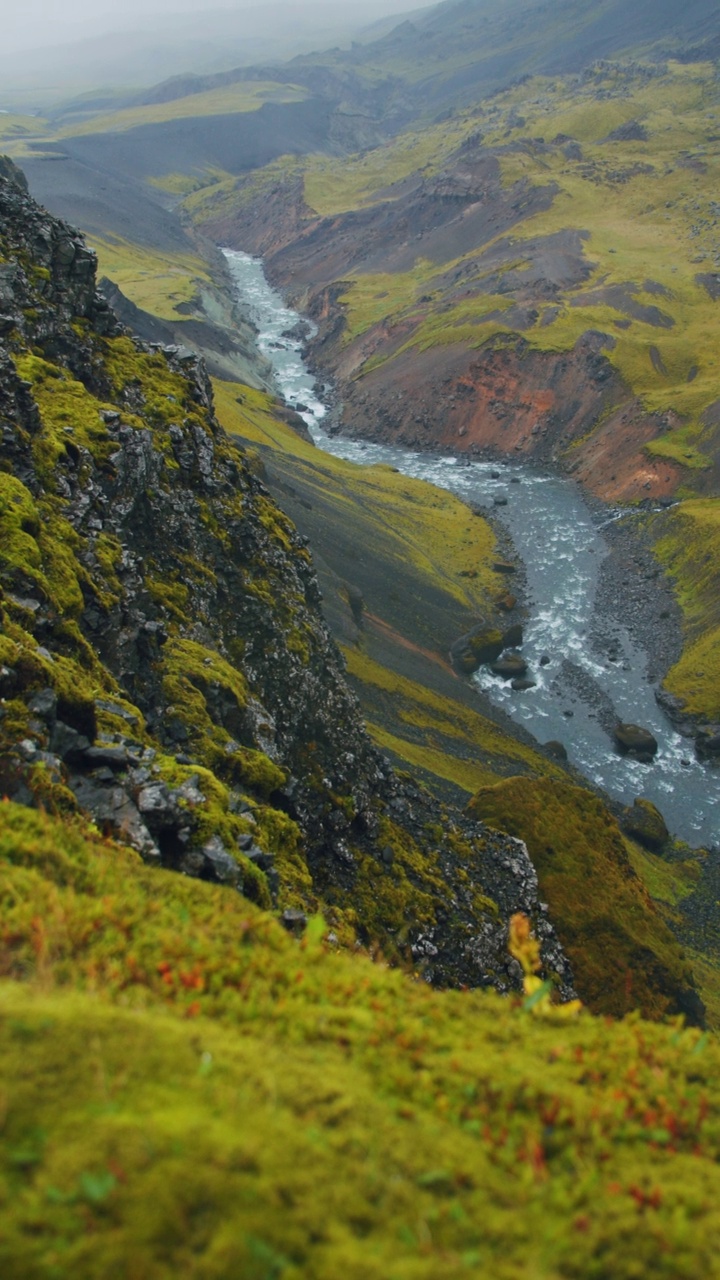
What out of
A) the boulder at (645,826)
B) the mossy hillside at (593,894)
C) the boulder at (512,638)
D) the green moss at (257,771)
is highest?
the green moss at (257,771)

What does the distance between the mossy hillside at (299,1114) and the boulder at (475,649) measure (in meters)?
48.3

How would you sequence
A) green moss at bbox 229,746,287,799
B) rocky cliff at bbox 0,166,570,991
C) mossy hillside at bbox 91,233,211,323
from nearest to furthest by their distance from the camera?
rocky cliff at bbox 0,166,570,991 → green moss at bbox 229,746,287,799 → mossy hillside at bbox 91,233,211,323

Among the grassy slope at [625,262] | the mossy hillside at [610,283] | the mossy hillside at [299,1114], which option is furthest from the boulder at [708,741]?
the mossy hillside at [299,1114]

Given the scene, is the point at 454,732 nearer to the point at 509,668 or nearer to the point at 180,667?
the point at 509,668

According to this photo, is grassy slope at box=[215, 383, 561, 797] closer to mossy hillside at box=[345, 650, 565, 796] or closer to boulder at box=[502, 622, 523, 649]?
mossy hillside at box=[345, 650, 565, 796]

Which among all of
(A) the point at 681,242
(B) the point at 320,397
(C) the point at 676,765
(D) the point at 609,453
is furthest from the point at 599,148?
(C) the point at 676,765

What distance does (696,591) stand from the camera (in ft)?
219

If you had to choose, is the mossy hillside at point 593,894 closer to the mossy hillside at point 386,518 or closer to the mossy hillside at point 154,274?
the mossy hillside at point 386,518

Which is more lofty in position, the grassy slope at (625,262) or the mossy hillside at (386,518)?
the grassy slope at (625,262)

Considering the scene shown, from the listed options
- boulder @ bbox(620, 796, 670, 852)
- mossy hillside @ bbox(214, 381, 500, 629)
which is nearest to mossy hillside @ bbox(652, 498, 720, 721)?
boulder @ bbox(620, 796, 670, 852)

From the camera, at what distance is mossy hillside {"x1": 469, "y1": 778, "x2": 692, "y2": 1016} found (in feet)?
87.6

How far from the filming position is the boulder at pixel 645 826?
44188 mm

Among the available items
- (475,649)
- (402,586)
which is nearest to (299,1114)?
(475,649)

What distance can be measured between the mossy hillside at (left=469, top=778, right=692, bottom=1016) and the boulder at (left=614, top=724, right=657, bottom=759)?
1945 cm
